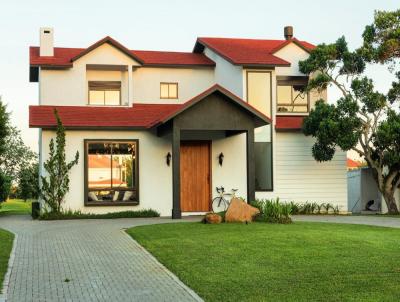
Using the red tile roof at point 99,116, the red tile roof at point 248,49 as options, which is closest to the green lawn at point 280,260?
the red tile roof at point 99,116

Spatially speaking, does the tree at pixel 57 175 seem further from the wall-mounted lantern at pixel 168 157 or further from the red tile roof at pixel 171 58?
the red tile roof at pixel 171 58

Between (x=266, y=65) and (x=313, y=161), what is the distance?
14.1 feet

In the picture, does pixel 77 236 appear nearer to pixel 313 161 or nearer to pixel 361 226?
pixel 361 226

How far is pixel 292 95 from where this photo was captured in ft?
87.9

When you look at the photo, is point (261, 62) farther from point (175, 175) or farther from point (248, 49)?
point (175, 175)

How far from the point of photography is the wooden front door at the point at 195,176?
24703mm

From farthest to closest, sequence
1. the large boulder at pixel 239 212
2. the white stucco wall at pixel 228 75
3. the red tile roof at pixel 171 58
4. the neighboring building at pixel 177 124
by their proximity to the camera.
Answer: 1. the red tile roof at pixel 171 58
2. the white stucco wall at pixel 228 75
3. the neighboring building at pixel 177 124
4. the large boulder at pixel 239 212

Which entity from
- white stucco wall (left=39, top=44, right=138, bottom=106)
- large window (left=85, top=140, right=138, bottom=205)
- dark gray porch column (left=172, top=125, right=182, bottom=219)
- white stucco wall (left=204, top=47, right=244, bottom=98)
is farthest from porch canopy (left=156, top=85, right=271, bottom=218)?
Result: white stucco wall (left=39, top=44, right=138, bottom=106)

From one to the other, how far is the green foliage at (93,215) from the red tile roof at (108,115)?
3.04m

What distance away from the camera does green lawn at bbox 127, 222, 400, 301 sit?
8891 millimetres

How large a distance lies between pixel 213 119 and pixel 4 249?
10.1 metres

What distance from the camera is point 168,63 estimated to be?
26.6 meters

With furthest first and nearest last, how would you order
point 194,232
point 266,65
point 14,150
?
1. point 14,150
2. point 266,65
3. point 194,232

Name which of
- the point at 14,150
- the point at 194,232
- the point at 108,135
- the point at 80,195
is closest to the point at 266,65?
the point at 108,135
